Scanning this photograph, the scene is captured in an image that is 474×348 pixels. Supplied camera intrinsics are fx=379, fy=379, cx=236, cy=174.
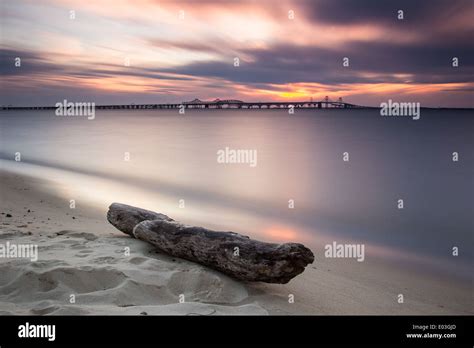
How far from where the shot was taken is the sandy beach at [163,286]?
4.34m

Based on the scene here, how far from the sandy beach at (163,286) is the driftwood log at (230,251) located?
0.15 meters

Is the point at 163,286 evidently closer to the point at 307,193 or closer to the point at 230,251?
the point at 230,251

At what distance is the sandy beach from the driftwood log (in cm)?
15

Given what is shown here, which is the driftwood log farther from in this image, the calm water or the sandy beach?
the calm water

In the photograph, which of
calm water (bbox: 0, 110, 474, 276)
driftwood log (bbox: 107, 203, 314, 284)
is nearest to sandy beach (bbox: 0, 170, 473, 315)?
driftwood log (bbox: 107, 203, 314, 284)

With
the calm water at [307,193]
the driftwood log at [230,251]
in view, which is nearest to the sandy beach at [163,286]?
the driftwood log at [230,251]

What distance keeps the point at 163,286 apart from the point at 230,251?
99cm

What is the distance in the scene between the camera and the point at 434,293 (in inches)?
253

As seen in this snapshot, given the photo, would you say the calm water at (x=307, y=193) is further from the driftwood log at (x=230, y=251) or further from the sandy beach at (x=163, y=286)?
the driftwood log at (x=230, y=251)
